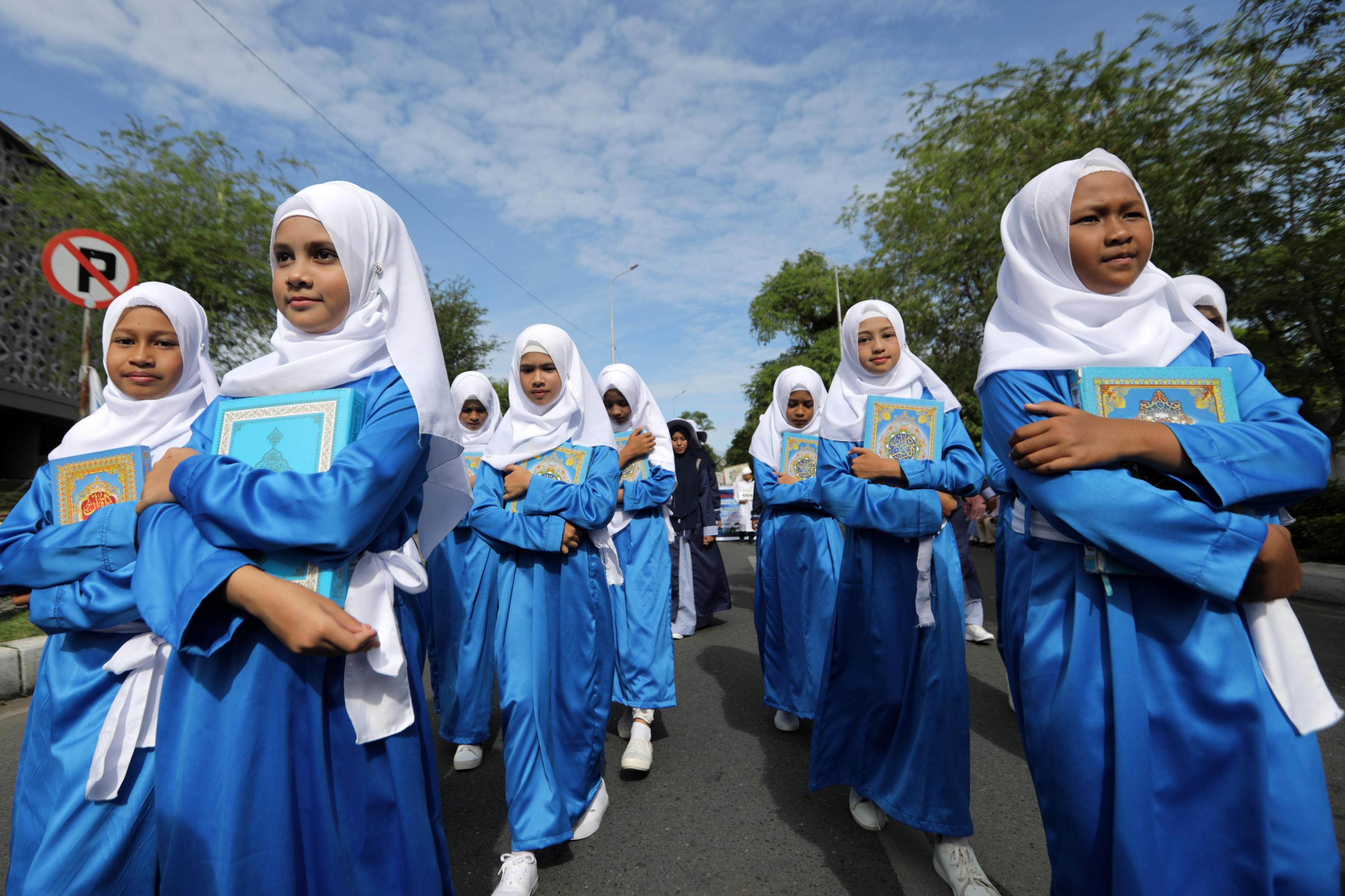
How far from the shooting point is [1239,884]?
1374 millimetres

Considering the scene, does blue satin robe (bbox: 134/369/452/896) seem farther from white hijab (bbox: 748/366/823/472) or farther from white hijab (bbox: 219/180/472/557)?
white hijab (bbox: 748/366/823/472)

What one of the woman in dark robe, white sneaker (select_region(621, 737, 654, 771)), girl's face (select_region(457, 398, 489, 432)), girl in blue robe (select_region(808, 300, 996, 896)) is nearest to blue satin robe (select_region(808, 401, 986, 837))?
girl in blue robe (select_region(808, 300, 996, 896))

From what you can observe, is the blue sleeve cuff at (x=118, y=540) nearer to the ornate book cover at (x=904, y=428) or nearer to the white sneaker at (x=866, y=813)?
the ornate book cover at (x=904, y=428)

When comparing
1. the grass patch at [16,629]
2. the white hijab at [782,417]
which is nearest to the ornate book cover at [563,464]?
the white hijab at [782,417]

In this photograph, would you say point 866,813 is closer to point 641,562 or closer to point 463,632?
point 641,562

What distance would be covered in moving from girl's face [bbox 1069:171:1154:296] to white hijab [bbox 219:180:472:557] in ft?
4.72

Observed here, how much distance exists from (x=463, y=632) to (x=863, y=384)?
2.47m

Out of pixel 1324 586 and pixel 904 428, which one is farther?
pixel 1324 586

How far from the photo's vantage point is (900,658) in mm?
2814

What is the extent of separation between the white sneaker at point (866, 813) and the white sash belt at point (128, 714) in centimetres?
239

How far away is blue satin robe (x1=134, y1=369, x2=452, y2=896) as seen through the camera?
1.40 m

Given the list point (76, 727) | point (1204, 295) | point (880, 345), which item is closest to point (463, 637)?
point (76, 727)

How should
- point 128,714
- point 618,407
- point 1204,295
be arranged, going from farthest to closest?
point 618,407 → point 1204,295 → point 128,714

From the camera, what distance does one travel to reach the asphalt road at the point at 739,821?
8.42 feet
